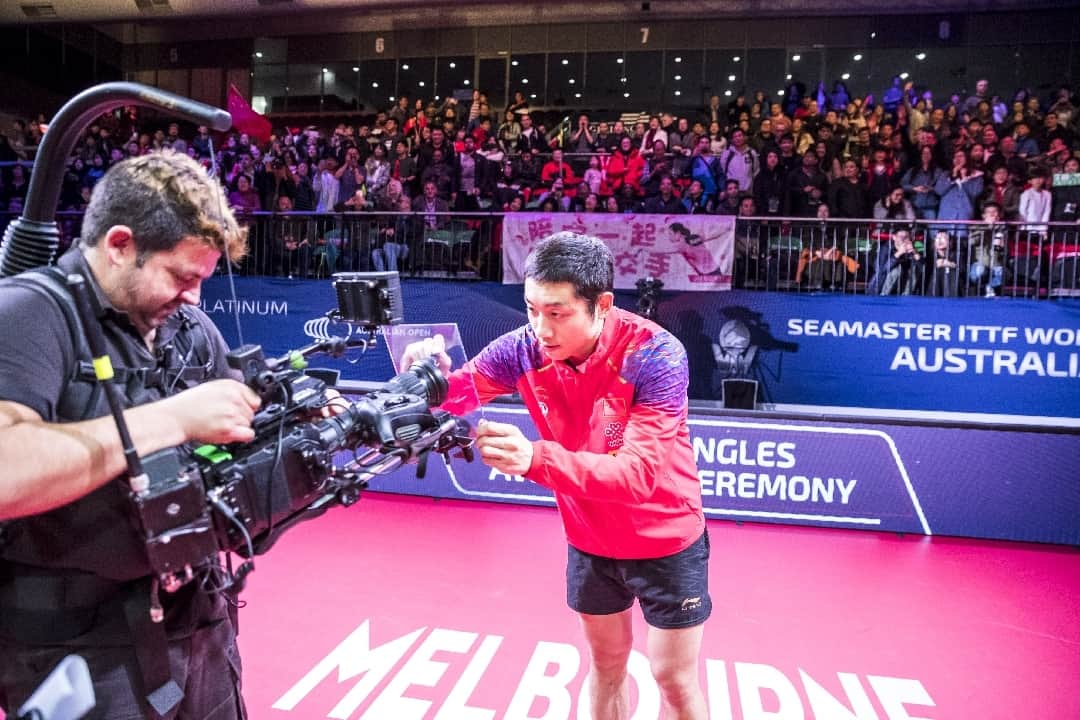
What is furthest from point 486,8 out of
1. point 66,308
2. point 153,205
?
point 66,308

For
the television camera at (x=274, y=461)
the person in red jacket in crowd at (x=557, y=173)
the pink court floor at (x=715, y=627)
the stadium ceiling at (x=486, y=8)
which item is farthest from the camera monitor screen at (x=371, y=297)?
the stadium ceiling at (x=486, y=8)

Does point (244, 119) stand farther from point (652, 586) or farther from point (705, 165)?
point (652, 586)

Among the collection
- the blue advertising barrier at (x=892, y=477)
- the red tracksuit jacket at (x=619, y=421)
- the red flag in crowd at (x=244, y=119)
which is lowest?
the blue advertising barrier at (x=892, y=477)

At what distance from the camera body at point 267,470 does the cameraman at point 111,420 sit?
2.8 inches

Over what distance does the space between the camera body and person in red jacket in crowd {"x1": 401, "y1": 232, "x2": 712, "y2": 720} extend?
19.2 inches

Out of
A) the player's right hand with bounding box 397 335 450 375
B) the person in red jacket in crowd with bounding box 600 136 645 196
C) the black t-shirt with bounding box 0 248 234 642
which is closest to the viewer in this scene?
the black t-shirt with bounding box 0 248 234 642

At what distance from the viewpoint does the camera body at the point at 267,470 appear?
1.30 metres

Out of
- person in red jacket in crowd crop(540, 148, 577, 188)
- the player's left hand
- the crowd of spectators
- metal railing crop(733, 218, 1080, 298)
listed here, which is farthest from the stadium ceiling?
the player's left hand

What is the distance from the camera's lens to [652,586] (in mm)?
2451

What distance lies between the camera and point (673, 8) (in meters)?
16.2

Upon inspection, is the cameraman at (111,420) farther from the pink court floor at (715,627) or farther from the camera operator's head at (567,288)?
the pink court floor at (715,627)

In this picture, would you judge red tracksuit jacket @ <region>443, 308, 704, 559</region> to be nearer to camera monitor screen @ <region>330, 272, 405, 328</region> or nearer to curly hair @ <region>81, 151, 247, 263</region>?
camera monitor screen @ <region>330, 272, 405, 328</region>

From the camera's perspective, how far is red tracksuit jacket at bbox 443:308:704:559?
2.14 meters

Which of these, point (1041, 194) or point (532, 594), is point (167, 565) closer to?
point (532, 594)
